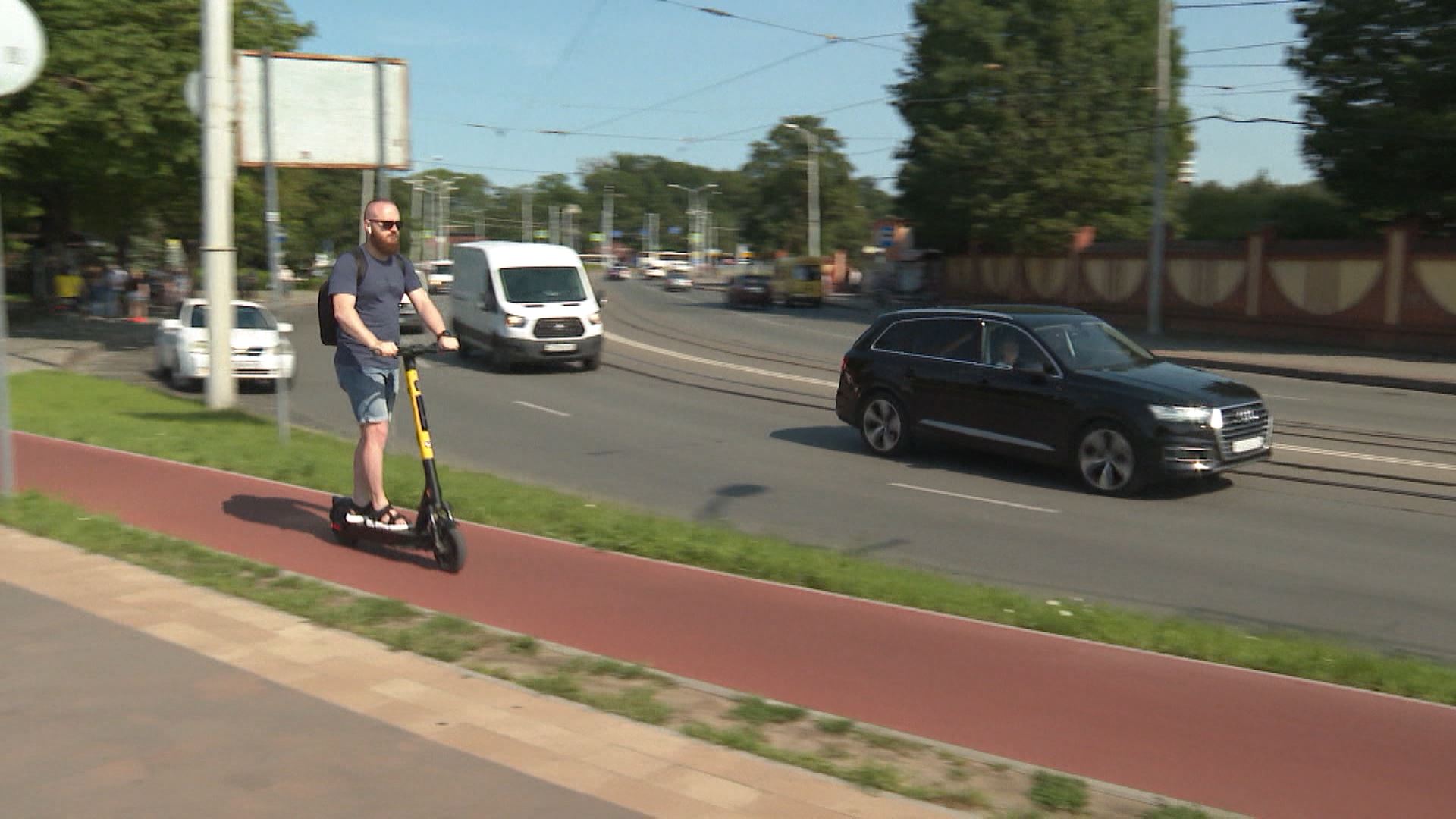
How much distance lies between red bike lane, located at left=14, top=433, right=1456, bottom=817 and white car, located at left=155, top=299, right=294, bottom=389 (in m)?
13.0

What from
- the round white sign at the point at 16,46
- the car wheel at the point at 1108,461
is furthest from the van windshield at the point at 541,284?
the round white sign at the point at 16,46

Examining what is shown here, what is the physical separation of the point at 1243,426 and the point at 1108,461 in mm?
1156

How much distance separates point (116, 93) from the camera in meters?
26.1

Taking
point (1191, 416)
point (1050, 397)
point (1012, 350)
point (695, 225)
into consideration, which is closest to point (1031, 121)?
point (1012, 350)

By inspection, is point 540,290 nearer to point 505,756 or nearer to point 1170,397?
point 1170,397

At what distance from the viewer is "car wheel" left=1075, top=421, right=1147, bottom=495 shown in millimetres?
11547

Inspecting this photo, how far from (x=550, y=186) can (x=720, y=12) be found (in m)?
141

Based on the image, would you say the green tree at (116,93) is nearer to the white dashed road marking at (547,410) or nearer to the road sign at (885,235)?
the white dashed road marking at (547,410)

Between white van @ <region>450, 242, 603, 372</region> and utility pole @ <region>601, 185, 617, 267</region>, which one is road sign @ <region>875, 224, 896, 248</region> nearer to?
white van @ <region>450, 242, 603, 372</region>

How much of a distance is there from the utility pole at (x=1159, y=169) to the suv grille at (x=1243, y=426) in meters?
22.5

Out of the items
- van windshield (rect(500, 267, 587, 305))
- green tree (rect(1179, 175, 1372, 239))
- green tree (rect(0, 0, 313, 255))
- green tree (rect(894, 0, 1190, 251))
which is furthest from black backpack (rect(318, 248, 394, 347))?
green tree (rect(894, 0, 1190, 251))

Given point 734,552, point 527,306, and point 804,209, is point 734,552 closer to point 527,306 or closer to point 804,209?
point 527,306

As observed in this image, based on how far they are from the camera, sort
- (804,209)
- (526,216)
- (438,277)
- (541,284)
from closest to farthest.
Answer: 1. (541,284)
2. (438,277)
3. (804,209)
4. (526,216)

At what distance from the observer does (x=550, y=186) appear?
551 feet
